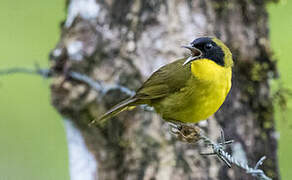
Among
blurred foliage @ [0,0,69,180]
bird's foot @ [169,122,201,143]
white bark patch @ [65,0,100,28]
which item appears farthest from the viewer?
blurred foliage @ [0,0,69,180]

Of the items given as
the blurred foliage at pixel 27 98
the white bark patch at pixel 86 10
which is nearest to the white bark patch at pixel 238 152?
the white bark patch at pixel 86 10

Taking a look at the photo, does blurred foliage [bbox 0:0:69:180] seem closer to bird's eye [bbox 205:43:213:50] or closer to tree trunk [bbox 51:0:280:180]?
tree trunk [bbox 51:0:280:180]

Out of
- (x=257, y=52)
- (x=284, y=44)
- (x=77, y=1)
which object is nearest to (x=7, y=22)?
(x=77, y=1)

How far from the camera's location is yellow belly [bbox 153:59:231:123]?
2.91 metres

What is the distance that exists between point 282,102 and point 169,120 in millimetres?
1180

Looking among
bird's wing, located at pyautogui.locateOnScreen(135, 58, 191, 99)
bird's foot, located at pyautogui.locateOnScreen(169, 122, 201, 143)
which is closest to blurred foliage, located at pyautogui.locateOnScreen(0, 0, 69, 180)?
bird's wing, located at pyautogui.locateOnScreen(135, 58, 191, 99)

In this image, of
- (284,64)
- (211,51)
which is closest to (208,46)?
(211,51)

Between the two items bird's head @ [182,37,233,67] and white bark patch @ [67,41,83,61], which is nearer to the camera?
bird's head @ [182,37,233,67]

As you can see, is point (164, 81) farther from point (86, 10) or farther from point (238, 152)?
point (86, 10)

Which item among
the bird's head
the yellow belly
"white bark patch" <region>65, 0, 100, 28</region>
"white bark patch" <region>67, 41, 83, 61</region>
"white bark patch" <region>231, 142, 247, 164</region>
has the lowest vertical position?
"white bark patch" <region>231, 142, 247, 164</region>

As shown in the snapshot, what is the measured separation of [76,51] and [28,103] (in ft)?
14.0

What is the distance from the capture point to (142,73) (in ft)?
11.9

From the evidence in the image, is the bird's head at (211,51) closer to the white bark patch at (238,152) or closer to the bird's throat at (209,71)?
the bird's throat at (209,71)

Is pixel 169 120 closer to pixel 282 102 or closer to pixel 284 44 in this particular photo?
pixel 282 102
